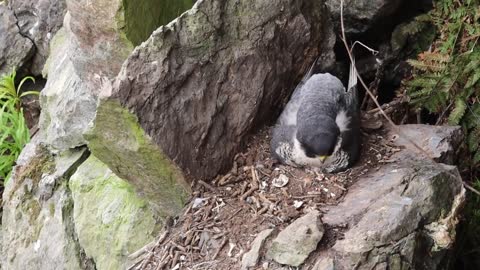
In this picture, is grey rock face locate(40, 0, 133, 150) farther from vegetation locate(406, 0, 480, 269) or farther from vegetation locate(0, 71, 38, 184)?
vegetation locate(406, 0, 480, 269)

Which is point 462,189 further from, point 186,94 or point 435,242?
point 186,94

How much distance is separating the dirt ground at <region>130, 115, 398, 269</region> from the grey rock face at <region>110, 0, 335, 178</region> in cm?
17

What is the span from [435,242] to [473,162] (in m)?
1.60

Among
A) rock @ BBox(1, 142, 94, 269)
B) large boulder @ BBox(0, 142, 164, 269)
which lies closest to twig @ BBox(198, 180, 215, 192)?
large boulder @ BBox(0, 142, 164, 269)

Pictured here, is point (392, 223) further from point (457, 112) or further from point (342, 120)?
point (457, 112)

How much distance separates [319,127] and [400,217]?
2.51 feet

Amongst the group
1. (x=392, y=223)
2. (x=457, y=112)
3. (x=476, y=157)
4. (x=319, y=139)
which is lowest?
(x=476, y=157)

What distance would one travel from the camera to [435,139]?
4477 millimetres

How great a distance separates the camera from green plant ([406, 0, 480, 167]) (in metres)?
5.02

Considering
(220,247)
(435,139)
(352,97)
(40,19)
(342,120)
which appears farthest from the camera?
(40,19)

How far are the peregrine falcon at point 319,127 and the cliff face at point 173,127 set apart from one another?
0.19m

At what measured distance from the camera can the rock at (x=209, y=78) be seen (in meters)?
4.04

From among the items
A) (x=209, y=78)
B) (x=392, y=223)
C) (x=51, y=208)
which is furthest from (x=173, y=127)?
(x=51, y=208)

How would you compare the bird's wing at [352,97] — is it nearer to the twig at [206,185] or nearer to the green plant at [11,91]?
the twig at [206,185]
